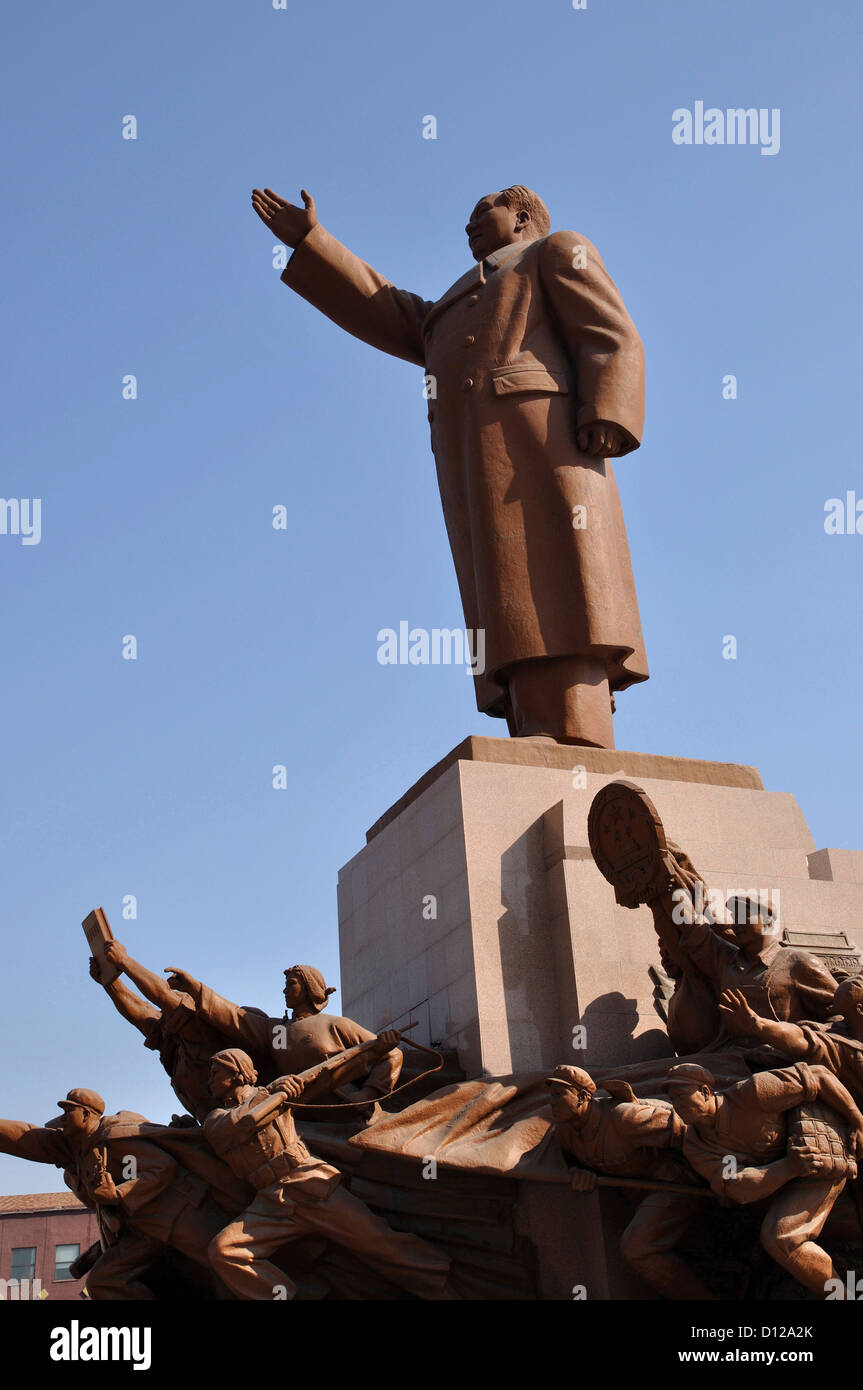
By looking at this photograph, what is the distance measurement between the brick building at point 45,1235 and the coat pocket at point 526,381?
24.7 metres

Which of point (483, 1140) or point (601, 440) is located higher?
point (601, 440)

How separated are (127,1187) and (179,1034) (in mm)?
993

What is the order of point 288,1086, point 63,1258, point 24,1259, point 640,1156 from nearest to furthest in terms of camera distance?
point 640,1156 → point 288,1086 → point 24,1259 → point 63,1258

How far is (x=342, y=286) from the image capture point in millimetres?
10844

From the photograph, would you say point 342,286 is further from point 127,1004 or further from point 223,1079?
point 223,1079

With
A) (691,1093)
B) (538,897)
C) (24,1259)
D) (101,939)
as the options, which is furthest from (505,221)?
(24,1259)

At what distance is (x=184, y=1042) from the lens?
8.05 meters

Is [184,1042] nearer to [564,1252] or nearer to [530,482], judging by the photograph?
[564,1252]

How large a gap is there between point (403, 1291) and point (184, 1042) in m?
1.72

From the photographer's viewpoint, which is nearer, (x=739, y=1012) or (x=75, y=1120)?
(x=739, y=1012)

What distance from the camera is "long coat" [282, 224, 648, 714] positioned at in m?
9.69

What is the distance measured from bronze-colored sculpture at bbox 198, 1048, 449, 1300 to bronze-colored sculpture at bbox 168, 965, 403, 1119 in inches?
17.6
